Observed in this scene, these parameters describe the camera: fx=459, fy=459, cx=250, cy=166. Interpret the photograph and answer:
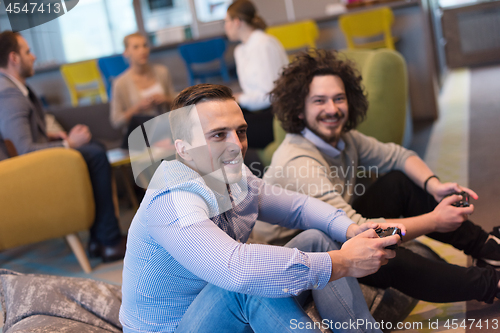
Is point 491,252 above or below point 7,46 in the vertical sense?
below

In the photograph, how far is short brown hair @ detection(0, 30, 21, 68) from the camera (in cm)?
156

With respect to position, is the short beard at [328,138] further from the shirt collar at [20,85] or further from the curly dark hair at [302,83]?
the shirt collar at [20,85]

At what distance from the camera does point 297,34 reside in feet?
13.7

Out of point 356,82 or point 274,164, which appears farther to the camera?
point 356,82

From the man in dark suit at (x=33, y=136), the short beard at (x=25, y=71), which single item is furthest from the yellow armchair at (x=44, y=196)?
the short beard at (x=25, y=71)

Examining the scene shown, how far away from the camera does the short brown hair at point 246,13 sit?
101 inches

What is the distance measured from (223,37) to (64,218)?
120 inches

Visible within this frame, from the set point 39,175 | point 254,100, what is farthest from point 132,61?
point 39,175

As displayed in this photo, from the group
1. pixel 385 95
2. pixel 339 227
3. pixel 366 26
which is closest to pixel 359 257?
pixel 339 227

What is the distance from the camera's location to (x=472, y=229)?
4.63ft

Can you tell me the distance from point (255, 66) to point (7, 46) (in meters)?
1.24

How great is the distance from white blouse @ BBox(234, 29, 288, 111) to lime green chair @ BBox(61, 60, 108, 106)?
2770 millimetres

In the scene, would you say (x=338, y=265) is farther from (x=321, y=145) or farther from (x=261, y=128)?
(x=261, y=128)

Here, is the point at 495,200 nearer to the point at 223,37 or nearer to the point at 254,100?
the point at 254,100
